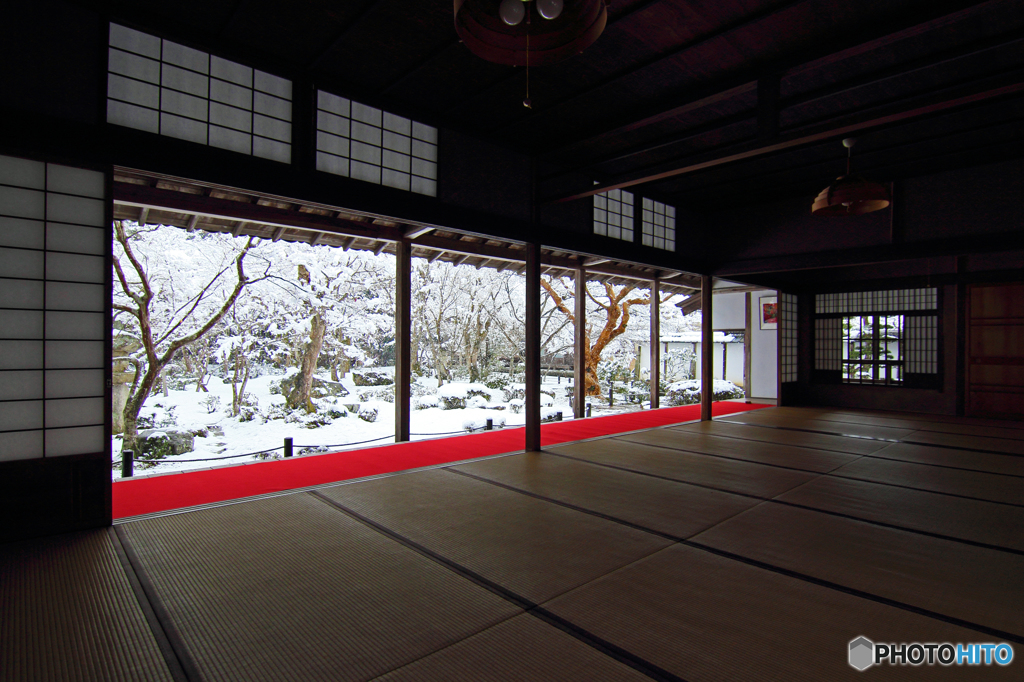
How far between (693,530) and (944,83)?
3.87m

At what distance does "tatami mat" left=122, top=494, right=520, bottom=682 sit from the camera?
1681mm

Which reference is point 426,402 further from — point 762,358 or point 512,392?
point 762,358

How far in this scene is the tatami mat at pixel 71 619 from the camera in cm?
162

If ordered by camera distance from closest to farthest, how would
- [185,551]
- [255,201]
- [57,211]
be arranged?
[185,551] → [57,211] → [255,201]

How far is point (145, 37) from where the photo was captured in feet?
9.82

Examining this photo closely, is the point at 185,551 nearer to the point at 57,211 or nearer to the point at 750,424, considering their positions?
the point at 57,211

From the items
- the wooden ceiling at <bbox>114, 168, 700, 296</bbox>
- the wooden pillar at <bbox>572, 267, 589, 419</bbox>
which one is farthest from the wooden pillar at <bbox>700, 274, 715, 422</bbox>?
the wooden ceiling at <bbox>114, 168, 700, 296</bbox>

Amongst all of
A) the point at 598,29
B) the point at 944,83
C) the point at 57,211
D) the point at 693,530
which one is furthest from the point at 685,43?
the point at 57,211

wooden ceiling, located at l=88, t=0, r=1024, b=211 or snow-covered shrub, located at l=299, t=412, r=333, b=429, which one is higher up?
wooden ceiling, located at l=88, t=0, r=1024, b=211

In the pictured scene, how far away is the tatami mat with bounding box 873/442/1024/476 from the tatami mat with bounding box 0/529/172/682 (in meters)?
5.81

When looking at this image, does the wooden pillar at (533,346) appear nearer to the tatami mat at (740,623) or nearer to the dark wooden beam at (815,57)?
the dark wooden beam at (815,57)

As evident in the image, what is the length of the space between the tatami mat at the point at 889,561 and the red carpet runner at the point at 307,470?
267 cm

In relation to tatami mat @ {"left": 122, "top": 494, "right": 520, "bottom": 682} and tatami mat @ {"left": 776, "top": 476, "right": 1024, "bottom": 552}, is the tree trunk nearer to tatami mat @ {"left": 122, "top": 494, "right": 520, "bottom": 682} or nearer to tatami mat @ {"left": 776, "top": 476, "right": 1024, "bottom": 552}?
tatami mat @ {"left": 122, "top": 494, "right": 520, "bottom": 682}

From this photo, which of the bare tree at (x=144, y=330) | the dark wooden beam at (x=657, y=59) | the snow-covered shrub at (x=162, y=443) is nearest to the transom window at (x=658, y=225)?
the dark wooden beam at (x=657, y=59)
